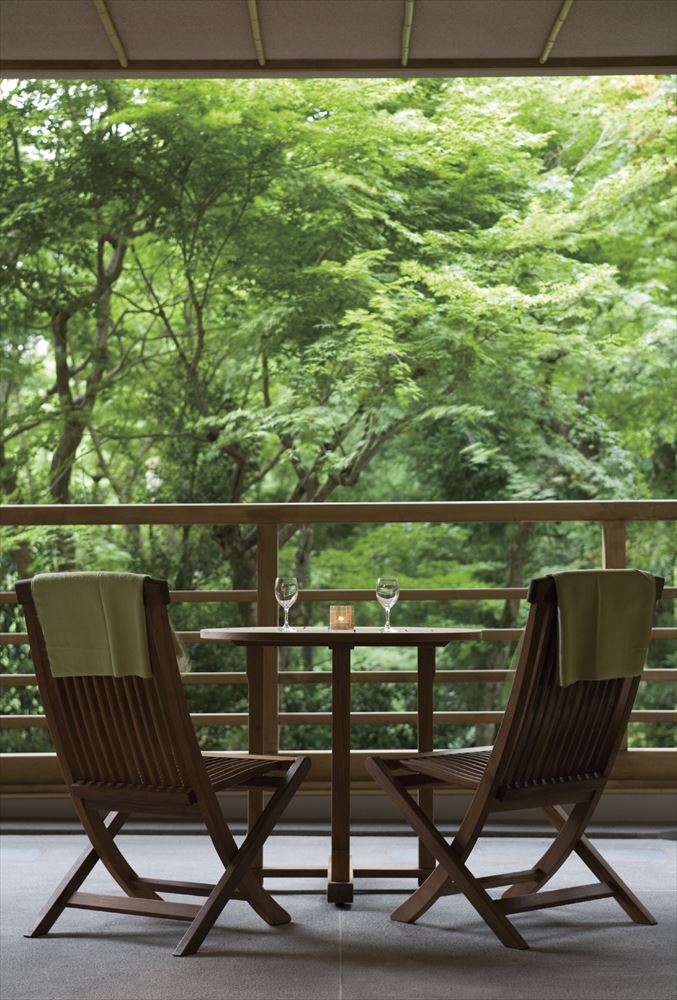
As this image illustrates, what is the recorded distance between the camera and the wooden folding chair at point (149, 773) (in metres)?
2.70

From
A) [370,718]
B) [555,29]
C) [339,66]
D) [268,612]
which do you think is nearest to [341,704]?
[268,612]

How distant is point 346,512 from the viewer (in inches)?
165

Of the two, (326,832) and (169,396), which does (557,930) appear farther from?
(169,396)

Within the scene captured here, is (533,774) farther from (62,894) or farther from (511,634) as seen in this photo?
(511,634)

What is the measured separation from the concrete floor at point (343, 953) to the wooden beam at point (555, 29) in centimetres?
250

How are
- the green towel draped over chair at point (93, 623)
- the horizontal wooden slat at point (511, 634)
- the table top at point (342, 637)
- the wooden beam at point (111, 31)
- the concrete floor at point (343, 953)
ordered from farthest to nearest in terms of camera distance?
the horizontal wooden slat at point (511, 634), the wooden beam at point (111, 31), the table top at point (342, 637), the green towel draped over chair at point (93, 623), the concrete floor at point (343, 953)

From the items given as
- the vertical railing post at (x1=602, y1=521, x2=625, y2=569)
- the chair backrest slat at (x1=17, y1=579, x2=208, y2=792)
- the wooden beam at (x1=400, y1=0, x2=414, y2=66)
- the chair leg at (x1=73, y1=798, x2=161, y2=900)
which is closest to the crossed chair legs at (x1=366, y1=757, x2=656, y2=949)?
the chair backrest slat at (x1=17, y1=579, x2=208, y2=792)

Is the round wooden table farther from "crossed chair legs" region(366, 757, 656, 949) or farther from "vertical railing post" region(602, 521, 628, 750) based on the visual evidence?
"vertical railing post" region(602, 521, 628, 750)

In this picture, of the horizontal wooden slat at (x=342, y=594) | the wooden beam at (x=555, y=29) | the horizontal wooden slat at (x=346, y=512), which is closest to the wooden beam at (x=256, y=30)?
the wooden beam at (x=555, y=29)

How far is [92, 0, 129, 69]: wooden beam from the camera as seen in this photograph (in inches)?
133

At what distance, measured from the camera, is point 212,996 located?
2412mm

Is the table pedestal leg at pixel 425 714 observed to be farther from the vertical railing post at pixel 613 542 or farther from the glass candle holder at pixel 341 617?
the vertical railing post at pixel 613 542

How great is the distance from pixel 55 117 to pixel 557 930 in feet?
25.2

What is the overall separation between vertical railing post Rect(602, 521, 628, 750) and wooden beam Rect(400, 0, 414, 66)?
180cm
